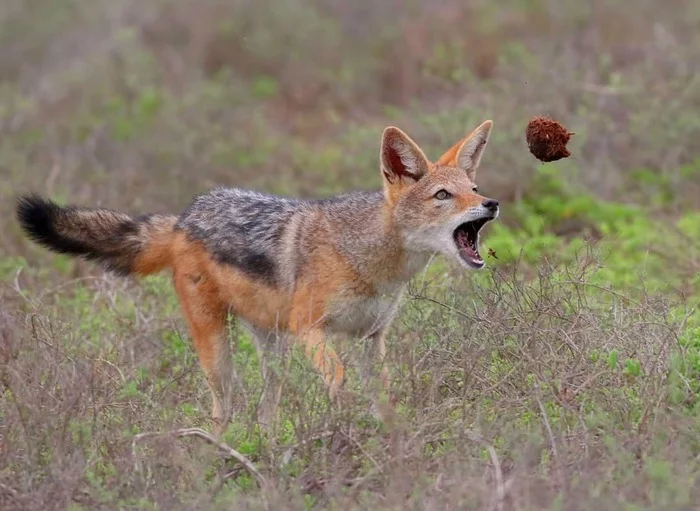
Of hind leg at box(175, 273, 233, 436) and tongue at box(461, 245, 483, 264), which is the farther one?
hind leg at box(175, 273, 233, 436)

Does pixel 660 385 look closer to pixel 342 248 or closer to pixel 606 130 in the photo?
pixel 342 248

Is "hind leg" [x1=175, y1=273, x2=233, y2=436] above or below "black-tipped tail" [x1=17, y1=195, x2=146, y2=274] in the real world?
below

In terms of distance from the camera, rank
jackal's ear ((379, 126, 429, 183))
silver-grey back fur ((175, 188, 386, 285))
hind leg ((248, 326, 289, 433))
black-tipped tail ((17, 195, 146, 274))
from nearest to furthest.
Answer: hind leg ((248, 326, 289, 433)) → jackal's ear ((379, 126, 429, 183)) → silver-grey back fur ((175, 188, 386, 285)) → black-tipped tail ((17, 195, 146, 274))

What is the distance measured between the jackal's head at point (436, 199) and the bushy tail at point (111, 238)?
167 centimetres

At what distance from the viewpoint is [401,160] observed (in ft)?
27.9

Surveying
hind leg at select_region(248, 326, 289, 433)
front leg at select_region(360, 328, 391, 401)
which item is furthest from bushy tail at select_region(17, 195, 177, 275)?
front leg at select_region(360, 328, 391, 401)

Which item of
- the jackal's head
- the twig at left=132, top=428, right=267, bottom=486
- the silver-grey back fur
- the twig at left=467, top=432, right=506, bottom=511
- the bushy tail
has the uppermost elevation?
the jackal's head

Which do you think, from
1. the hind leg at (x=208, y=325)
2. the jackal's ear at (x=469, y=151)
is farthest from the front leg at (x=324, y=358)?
the jackal's ear at (x=469, y=151)

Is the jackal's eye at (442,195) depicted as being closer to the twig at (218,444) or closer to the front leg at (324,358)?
the front leg at (324,358)

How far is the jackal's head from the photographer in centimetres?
819

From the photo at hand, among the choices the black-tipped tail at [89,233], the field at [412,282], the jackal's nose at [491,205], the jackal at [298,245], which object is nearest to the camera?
the field at [412,282]

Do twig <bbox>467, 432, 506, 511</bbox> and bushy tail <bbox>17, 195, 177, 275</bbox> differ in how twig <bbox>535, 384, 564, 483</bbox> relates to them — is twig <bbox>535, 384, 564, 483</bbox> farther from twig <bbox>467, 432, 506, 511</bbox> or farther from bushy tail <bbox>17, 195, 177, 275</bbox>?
bushy tail <bbox>17, 195, 177, 275</bbox>

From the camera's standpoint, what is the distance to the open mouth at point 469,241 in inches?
321

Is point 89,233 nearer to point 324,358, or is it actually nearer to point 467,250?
point 324,358
